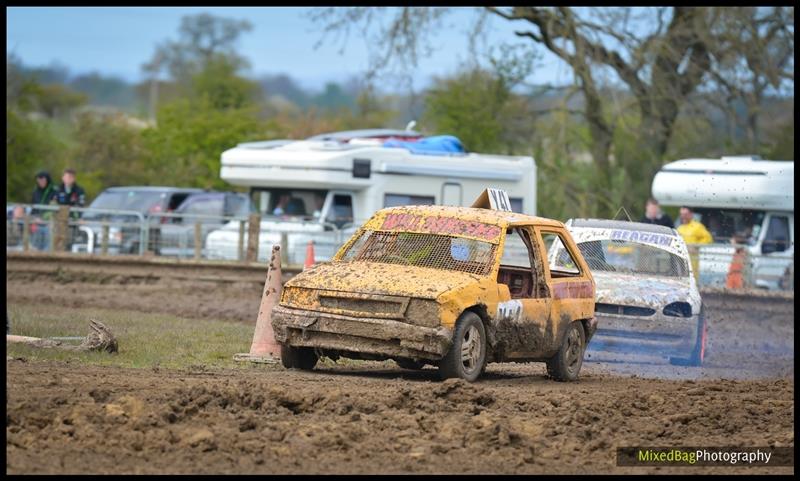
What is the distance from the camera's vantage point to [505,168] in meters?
26.3

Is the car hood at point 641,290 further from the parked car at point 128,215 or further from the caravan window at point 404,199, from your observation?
the parked car at point 128,215

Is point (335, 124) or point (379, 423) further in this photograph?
point (335, 124)

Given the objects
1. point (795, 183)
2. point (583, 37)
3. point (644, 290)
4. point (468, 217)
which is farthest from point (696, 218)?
point (468, 217)

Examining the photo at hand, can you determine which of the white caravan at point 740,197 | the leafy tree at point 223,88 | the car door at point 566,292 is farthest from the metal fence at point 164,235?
the leafy tree at point 223,88

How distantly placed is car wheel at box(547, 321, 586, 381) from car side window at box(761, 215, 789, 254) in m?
12.2

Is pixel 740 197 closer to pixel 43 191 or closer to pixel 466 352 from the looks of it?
pixel 43 191

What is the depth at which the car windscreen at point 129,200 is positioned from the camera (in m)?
26.1

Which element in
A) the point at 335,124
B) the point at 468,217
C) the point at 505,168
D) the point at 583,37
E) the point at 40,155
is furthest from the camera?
the point at 335,124

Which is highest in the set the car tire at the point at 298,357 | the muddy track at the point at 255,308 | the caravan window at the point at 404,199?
the caravan window at the point at 404,199

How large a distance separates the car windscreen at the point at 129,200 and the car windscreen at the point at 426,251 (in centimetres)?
1478

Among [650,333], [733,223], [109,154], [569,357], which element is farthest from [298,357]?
[109,154]

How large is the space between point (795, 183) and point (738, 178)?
68.8 inches

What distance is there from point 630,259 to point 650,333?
1841 millimetres

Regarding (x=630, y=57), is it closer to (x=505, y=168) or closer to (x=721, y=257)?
(x=505, y=168)
